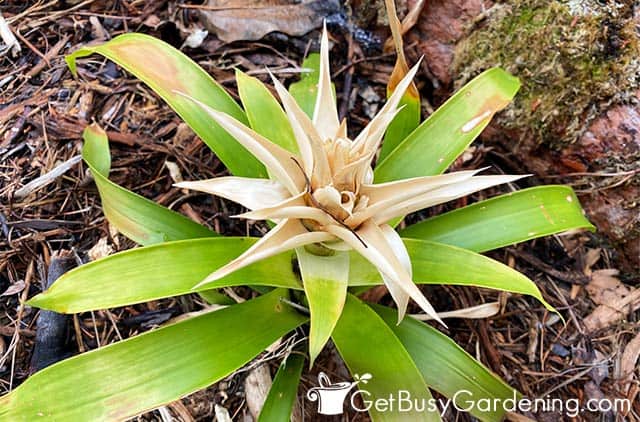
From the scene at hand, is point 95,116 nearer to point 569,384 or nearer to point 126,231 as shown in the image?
point 126,231

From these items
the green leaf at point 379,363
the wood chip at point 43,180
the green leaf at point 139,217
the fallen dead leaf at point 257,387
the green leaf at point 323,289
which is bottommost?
the fallen dead leaf at point 257,387

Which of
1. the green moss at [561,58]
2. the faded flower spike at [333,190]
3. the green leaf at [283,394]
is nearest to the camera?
the faded flower spike at [333,190]

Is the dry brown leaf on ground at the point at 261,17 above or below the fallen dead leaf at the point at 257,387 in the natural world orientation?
above

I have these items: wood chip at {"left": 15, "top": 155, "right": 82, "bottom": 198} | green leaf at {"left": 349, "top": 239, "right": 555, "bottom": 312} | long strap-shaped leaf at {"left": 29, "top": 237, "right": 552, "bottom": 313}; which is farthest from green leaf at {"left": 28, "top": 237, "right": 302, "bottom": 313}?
wood chip at {"left": 15, "top": 155, "right": 82, "bottom": 198}

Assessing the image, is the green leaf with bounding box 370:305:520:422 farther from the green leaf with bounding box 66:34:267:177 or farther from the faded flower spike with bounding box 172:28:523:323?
the green leaf with bounding box 66:34:267:177

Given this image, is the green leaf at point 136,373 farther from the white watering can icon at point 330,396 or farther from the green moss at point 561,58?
the green moss at point 561,58

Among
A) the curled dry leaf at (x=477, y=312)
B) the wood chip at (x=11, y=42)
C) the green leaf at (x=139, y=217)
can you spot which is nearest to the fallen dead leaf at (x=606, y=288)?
the curled dry leaf at (x=477, y=312)

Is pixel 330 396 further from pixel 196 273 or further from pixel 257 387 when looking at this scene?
pixel 196 273

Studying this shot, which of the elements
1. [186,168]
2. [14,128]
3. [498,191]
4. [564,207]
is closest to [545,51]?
[498,191]
